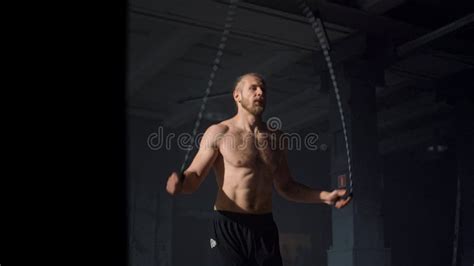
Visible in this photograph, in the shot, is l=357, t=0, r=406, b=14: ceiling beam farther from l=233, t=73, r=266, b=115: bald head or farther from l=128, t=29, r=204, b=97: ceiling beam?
l=233, t=73, r=266, b=115: bald head

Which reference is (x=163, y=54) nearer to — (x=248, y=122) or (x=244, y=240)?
(x=248, y=122)

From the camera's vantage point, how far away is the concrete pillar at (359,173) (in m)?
8.90

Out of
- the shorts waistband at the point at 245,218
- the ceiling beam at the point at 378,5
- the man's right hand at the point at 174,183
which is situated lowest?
the shorts waistband at the point at 245,218

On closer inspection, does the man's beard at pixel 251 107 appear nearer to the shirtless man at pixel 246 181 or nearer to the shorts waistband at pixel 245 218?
the shirtless man at pixel 246 181

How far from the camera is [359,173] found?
30.0 feet

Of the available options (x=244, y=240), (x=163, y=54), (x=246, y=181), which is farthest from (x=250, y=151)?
(x=163, y=54)

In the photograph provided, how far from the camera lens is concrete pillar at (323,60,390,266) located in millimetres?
8898

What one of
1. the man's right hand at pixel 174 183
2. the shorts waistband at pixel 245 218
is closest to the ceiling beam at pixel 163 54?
the shorts waistband at pixel 245 218

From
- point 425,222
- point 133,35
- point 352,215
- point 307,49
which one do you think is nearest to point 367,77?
point 307,49

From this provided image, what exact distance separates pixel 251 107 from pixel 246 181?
488 millimetres

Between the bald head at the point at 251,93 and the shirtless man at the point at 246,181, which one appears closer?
the shirtless man at the point at 246,181

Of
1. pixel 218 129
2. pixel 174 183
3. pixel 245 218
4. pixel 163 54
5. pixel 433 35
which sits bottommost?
pixel 245 218

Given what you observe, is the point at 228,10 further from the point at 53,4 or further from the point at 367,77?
the point at 53,4

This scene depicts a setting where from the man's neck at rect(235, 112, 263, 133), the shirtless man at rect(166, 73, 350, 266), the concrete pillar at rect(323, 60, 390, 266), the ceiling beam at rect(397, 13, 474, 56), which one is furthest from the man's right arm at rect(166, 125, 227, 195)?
the ceiling beam at rect(397, 13, 474, 56)
